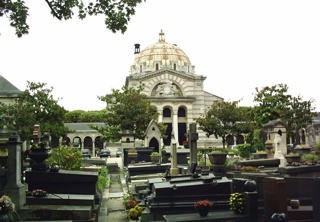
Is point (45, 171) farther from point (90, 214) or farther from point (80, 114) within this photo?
point (80, 114)

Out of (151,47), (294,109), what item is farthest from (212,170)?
(151,47)

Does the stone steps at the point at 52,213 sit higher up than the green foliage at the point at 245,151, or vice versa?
the green foliage at the point at 245,151

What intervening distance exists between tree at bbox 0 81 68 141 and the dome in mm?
33903

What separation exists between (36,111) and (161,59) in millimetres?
38332

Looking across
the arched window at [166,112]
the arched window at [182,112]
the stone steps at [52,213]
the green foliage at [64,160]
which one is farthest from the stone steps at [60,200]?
the arched window at [182,112]

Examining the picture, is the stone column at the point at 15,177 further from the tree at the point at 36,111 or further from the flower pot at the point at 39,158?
the tree at the point at 36,111

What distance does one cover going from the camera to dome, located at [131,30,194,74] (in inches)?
2953

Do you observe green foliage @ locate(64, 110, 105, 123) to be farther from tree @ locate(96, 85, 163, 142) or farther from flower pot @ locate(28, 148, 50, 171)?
flower pot @ locate(28, 148, 50, 171)

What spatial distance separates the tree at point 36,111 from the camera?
3897 cm

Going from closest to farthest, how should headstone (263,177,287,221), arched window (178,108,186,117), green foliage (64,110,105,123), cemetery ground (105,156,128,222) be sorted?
headstone (263,177,287,221) → cemetery ground (105,156,128,222) → arched window (178,108,186,117) → green foliage (64,110,105,123)

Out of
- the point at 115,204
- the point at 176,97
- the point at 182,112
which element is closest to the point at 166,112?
the point at 182,112

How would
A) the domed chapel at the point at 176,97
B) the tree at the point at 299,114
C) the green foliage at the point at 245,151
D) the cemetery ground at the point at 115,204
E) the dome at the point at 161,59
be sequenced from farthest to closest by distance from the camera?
the dome at the point at 161,59, the domed chapel at the point at 176,97, the tree at the point at 299,114, the green foliage at the point at 245,151, the cemetery ground at the point at 115,204

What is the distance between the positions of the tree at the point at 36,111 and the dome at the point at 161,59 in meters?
33.9

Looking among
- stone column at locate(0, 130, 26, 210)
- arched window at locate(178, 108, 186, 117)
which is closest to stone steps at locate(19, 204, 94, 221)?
stone column at locate(0, 130, 26, 210)
